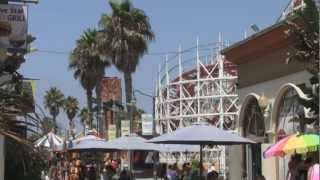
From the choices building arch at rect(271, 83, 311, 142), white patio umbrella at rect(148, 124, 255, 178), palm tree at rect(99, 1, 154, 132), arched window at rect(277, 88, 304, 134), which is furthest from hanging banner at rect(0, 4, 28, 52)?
palm tree at rect(99, 1, 154, 132)

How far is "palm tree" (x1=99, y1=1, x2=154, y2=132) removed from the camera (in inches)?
1863

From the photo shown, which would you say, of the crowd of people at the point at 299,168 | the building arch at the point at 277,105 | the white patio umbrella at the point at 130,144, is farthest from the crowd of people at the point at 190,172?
the building arch at the point at 277,105

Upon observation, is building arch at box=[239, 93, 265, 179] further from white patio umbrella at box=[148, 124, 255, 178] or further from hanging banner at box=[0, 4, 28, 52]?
hanging banner at box=[0, 4, 28, 52]

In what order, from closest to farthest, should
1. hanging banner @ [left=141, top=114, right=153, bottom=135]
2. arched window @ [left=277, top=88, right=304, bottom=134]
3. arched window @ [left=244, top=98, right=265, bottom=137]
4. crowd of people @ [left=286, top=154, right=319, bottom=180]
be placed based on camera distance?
crowd of people @ [left=286, top=154, right=319, bottom=180] < arched window @ [left=277, top=88, right=304, bottom=134] < arched window @ [left=244, top=98, right=265, bottom=137] < hanging banner @ [left=141, top=114, right=153, bottom=135]

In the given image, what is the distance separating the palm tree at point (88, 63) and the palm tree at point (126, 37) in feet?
23.9

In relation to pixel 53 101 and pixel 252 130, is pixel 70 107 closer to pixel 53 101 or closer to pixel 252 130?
pixel 53 101

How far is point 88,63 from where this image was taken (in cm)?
5816

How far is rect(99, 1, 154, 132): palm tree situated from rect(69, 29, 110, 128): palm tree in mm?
7288

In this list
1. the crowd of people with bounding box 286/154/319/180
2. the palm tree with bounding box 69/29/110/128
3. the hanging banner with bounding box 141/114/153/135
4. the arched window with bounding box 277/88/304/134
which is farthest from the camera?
the palm tree with bounding box 69/29/110/128

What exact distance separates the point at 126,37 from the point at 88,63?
11333 millimetres

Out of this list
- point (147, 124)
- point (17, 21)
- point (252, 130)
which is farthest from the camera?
point (147, 124)

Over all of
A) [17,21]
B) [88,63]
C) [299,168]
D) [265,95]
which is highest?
[88,63]

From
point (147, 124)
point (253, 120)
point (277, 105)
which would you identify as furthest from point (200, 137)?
point (147, 124)

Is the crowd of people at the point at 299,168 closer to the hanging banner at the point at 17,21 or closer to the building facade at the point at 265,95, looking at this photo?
the building facade at the point at 265,95
